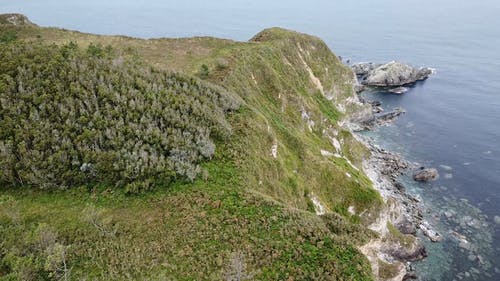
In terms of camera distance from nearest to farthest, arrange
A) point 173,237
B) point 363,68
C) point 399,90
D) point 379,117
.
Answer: point 173,237, point 379,117, point 399,90, point 363,68

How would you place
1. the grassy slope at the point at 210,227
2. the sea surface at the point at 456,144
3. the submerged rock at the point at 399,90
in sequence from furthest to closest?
the submerged rock at the point at 399,90 → the sea surface at the point at 456,144 → the grassy slope at the point at 210,227

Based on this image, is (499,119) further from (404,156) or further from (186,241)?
(186,241)

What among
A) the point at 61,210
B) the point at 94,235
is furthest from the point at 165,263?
the point at 61,210

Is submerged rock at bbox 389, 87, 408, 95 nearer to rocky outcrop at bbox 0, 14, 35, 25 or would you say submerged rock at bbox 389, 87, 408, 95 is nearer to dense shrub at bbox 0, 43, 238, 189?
dense shrub at bbox 0, 43, 238, 189

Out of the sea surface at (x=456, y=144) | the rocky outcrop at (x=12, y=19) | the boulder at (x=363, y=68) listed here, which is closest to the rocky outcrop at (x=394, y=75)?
the boulder at (x=363, y=68)

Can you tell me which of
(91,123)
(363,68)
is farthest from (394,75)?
(91,123)

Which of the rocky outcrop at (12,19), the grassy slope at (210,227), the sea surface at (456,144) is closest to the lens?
the grassy slope at (210,227)

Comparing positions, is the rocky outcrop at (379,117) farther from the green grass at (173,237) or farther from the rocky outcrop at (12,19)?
the rocky outcrop at (12,19)

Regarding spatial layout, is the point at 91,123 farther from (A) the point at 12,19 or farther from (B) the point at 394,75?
(B) the point at 394,75

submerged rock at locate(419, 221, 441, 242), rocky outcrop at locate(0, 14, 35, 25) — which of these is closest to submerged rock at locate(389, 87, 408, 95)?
submerged rock at locate(419, 221, 441, 242)
